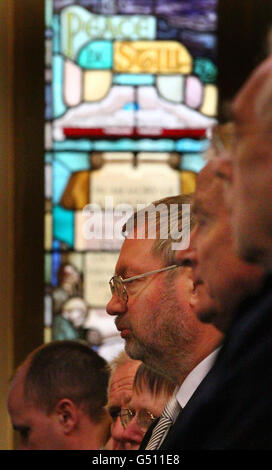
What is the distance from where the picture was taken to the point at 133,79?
265 inches

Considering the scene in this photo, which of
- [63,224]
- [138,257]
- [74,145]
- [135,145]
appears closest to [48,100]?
[74,145]

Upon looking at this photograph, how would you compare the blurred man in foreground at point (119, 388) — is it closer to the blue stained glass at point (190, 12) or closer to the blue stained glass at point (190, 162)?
the blue stained glass at point (190, 162)

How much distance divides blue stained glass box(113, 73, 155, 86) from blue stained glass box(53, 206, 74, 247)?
863 mm

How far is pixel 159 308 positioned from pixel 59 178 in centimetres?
474

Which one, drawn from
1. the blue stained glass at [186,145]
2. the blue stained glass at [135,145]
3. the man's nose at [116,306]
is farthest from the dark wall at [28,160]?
the man's nose at [116,306]

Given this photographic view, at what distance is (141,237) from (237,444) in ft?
3.47

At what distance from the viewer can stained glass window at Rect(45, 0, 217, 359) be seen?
6.66 m

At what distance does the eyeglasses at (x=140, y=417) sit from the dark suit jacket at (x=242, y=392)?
127 cm

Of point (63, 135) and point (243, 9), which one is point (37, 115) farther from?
point (243, 9)

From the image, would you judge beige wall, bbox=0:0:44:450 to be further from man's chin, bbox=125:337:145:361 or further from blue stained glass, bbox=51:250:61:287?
man's chin, bbox=125:337:145:361

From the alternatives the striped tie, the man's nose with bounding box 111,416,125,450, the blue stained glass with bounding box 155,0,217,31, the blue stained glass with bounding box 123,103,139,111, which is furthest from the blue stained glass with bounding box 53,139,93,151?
the striped tie

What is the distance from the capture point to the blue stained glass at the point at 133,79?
22.1ft

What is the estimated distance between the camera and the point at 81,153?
22.2 ft
